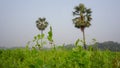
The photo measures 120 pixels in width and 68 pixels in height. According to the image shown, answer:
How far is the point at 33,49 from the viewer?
2621mm

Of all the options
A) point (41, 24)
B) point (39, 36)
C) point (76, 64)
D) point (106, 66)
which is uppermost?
point (41, 24)

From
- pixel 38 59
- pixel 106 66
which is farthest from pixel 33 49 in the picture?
pixel 106 66

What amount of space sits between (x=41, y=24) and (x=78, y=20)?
13990mm

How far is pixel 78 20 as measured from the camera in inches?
2051

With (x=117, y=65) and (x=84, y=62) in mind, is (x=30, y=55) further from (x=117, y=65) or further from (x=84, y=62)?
(x=117, y=65)

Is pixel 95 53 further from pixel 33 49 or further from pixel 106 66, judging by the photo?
pixel 33 49

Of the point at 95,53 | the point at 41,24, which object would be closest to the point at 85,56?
the point at 95,53

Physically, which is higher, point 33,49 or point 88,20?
point 88,20

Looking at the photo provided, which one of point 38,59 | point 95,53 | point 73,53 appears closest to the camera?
point 38,59

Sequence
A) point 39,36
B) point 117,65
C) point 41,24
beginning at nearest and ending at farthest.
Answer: point 39,36 → point 117,65 → point 41,24

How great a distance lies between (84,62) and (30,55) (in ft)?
3.06

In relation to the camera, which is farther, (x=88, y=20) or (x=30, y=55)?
(x=88, y=20)

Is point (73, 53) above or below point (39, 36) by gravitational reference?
below

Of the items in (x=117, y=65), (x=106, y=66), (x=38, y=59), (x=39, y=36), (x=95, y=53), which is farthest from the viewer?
(x=106, y=66)
